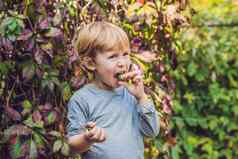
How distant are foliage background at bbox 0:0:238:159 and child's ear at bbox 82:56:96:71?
4.0 inches

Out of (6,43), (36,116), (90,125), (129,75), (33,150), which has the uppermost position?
(6,43)

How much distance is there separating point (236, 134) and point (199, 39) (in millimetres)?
880

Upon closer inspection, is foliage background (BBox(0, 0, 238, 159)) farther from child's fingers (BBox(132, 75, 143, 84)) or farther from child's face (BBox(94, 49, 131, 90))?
child's fingers (BBox(132, 75, 143, 84))

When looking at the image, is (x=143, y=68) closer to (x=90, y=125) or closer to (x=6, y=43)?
(x=6, y=43)

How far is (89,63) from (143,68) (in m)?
0.92

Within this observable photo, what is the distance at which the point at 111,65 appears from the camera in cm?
312

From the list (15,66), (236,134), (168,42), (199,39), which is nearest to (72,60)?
(15,66)

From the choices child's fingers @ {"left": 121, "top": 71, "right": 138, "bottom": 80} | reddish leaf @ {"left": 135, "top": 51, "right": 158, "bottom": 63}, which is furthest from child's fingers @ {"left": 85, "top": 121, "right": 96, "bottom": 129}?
reddish leaf @ {"left": 135, "top": 51, "right": 158, "bottom": 63}

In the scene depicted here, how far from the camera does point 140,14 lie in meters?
4.12

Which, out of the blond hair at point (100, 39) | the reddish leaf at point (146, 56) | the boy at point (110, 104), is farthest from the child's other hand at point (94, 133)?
the reddish leaf at point (146, 56)

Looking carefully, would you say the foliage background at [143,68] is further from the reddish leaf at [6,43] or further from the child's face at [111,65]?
the child's face at [111,65]

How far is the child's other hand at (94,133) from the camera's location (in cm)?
281

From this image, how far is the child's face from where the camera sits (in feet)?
10.2

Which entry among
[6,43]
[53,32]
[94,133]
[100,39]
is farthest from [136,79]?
[6,43]
